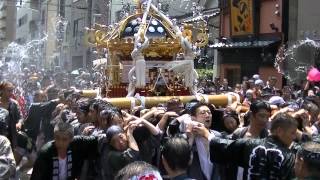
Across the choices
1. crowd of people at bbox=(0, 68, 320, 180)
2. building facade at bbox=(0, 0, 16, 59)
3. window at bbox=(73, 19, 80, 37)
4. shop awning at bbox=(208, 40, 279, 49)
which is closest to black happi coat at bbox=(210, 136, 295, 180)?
crowd of people at bbox=(0, 68, 320, 180)

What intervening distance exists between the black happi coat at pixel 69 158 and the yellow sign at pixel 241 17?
60.6 ft

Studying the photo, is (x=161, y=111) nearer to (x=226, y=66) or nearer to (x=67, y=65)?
(x=226, y=66)

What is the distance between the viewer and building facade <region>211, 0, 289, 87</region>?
21516 millimetres

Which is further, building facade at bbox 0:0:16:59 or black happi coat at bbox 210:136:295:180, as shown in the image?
building facade at bbox 0:0:16:59

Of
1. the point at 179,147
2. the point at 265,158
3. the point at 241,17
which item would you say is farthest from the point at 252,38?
the point at 179,147

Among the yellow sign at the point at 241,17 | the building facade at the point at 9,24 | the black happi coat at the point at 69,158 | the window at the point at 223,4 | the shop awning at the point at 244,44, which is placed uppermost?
the building facade at the point at 9,24

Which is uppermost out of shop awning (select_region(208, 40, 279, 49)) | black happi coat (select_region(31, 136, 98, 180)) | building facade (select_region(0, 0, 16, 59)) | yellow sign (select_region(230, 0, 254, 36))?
building facade (select_region(0, 0, 16, 59))

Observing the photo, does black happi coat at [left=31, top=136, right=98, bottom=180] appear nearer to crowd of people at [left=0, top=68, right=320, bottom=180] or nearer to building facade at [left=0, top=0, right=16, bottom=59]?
crowd of people at [left=0, top=68, right=320, bottom=180]

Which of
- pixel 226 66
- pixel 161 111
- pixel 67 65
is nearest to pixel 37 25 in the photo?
pixel 67 65

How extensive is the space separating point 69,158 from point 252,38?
1890 centimetres

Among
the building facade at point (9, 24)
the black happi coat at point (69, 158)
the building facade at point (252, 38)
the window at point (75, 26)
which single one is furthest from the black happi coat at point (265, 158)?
the building facade at point (9, 24)

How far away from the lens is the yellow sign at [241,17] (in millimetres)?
23125

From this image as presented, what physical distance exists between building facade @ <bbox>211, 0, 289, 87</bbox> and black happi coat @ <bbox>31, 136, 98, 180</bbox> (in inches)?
643

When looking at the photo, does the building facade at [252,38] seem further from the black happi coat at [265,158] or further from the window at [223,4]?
the black happi coat at [265,158]
